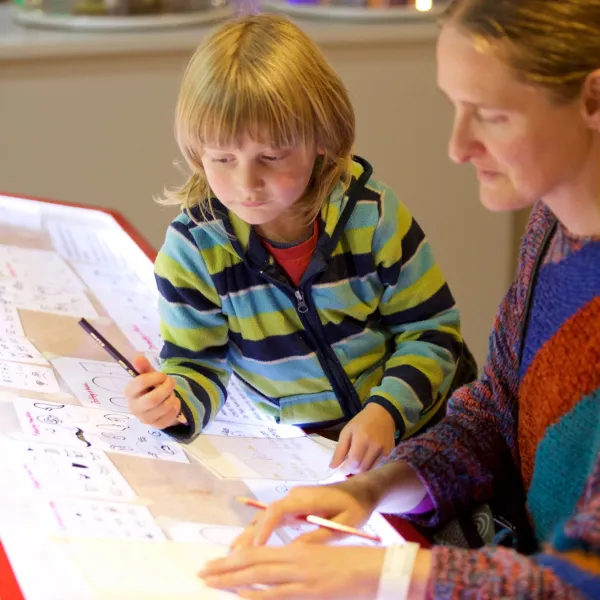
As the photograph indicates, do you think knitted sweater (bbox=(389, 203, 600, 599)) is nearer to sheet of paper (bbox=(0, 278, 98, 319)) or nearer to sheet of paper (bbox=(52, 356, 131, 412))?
sheet of paper (bbox=(52, 356, 131, 412))

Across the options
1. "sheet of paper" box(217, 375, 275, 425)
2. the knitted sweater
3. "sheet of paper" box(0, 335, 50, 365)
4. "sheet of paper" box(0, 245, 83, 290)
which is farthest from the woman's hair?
"sheet of paper" box(0, 245, 83, 290)

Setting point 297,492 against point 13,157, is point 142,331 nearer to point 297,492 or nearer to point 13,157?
point 297,492

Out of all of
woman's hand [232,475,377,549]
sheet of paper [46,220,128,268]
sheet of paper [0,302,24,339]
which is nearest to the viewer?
woman's hand [232,475,377,549]

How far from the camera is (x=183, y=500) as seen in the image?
0.87 metres

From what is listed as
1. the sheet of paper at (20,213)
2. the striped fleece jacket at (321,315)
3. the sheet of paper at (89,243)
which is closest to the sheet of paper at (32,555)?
the striped fleece jacket at (321,315)

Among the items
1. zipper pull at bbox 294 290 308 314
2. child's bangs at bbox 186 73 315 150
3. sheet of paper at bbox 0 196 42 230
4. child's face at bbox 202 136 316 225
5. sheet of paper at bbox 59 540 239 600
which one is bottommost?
sheet of paper at bbox 59 540 239 600

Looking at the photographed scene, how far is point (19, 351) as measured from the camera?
1111 mm

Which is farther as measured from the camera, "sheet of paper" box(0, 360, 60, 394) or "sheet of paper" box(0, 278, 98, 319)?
"sheet of paper" box(0, 278, 98, 319)

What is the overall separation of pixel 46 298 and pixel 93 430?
372 mm

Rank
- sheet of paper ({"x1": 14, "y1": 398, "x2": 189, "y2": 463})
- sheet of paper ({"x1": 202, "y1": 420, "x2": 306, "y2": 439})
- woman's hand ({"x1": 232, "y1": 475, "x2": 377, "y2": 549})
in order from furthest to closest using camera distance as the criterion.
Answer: sheet of paper ({"x1": 202, "y1": 420, "x2": 306, "y2": 439}), sheet of paper ({"x1": 14, "y1": 398, "x2": 189, "y2": 463}), woman's hand ({"x1": 232, "y1": 475, "x2": 377, "y2": 549})

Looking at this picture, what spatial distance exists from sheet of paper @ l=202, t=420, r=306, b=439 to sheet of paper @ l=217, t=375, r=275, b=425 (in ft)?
0.04

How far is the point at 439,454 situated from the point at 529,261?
20cm

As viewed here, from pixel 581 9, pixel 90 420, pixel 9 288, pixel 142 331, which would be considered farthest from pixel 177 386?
pixel 581 9

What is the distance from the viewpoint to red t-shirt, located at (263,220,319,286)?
108 cm
